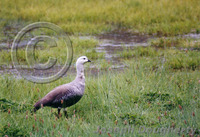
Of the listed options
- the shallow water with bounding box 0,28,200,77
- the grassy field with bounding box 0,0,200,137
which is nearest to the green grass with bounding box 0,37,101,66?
the grassy field with bounding box 0,0,200,137

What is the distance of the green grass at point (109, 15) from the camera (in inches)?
535

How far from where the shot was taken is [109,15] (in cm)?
1505

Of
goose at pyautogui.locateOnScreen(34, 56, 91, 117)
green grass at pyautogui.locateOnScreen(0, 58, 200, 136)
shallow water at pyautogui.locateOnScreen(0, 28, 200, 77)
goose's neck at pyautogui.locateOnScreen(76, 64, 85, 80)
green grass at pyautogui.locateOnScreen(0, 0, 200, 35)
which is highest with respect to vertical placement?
green grass at pyautogui.locateOnScreen(0, 0, 200, 35)

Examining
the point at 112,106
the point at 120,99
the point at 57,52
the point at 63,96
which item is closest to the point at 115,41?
the point at 57,52

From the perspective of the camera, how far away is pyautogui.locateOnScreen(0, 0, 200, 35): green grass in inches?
535

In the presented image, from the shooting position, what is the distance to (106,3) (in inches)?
645

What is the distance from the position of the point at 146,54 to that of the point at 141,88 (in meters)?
4.60

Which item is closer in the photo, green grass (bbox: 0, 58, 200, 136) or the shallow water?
green grass (bbox: 0, 58, 200, 136)

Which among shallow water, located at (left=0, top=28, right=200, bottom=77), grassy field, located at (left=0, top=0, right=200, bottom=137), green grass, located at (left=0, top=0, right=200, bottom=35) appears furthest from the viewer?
green grass, located at (left=0, top=0, right=200, bottom=35)

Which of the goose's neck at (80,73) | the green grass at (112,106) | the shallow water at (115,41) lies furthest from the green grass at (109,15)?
the goose's neck at (80,73)

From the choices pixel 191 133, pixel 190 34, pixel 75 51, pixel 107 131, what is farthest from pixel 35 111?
pixel 190 34

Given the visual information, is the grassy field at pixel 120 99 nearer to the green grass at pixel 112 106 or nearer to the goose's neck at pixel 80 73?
the green grass at pixel 112 106

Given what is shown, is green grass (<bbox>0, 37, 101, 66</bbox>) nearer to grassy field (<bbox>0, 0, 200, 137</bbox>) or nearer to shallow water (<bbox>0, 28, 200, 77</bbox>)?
grassy field (<bbox>0, 0, 200, 137</bbox>)

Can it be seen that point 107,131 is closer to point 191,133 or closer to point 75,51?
point 191,133
